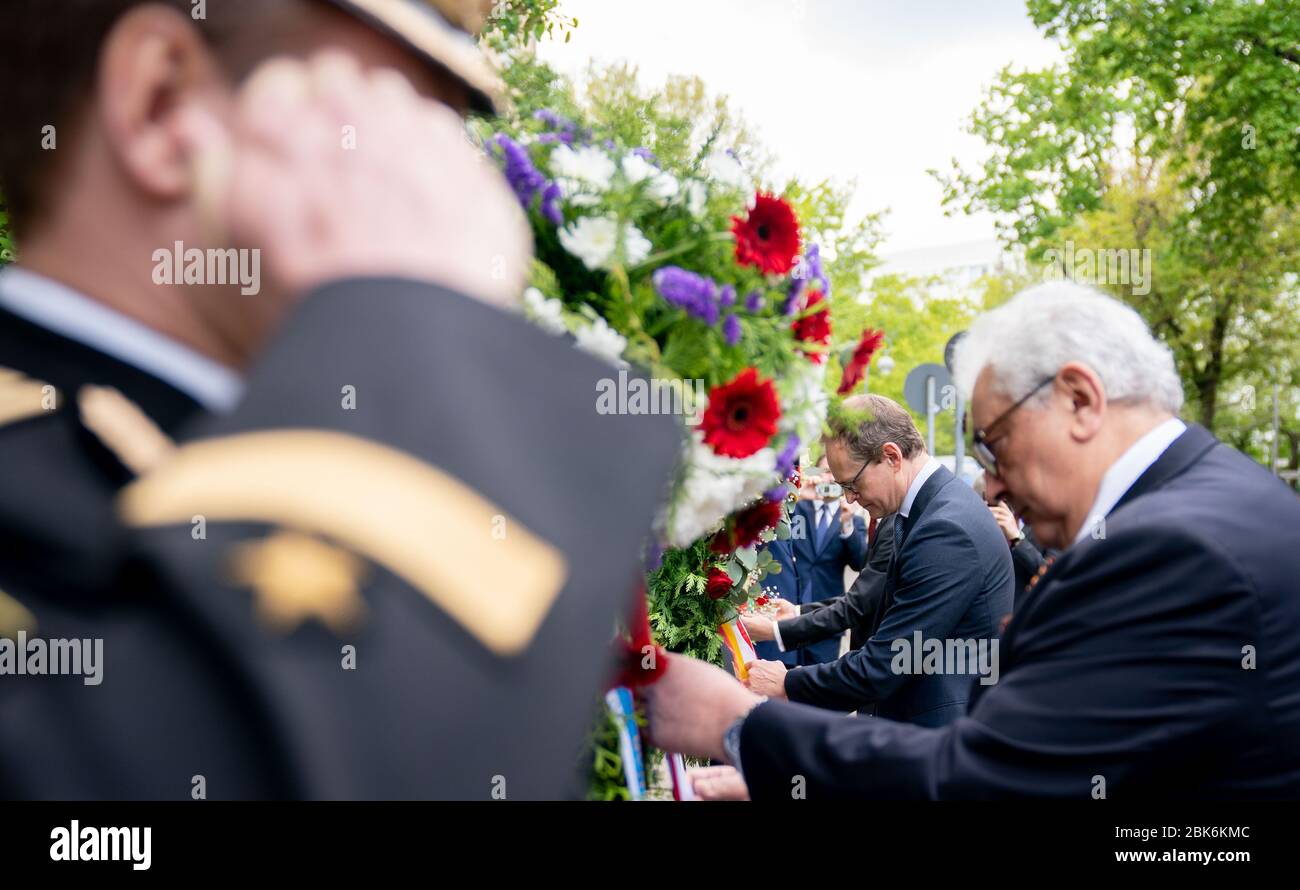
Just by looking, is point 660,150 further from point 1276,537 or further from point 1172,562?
point 1276,537

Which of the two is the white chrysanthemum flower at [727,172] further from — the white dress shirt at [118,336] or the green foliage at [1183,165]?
the green foliage at [1183,165]

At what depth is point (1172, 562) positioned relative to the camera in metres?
2.05

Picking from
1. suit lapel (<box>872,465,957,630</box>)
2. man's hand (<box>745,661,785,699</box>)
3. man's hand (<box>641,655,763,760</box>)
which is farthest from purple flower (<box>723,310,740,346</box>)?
suit lapel (<box>872,465,957,630</box>)

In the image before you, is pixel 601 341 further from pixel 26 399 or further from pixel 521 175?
pixel 26 399

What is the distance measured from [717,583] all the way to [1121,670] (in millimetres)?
1509

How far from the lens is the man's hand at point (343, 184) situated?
78 cm

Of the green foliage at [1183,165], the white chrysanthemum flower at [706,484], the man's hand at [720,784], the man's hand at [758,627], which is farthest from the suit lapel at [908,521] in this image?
the green foliage at [1183,165]

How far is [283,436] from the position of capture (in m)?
0.72

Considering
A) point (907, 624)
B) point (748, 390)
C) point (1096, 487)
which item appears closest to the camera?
point (748, 390)

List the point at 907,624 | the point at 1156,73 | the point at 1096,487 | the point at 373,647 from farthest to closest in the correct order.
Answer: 1. the point at 1156,73
2. the point at 907,624
3. the point at 1096,487
4. the point at 373,647

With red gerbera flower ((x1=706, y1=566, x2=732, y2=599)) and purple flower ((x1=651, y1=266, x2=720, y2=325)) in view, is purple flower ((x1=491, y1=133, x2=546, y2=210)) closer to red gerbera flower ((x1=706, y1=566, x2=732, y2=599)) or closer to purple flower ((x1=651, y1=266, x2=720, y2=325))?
purple flower ((x1=651, y1=266, x2=720, y2=325))

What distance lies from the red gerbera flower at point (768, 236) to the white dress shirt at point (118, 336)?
3.91ft

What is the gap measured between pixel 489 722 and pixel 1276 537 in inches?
77.1
